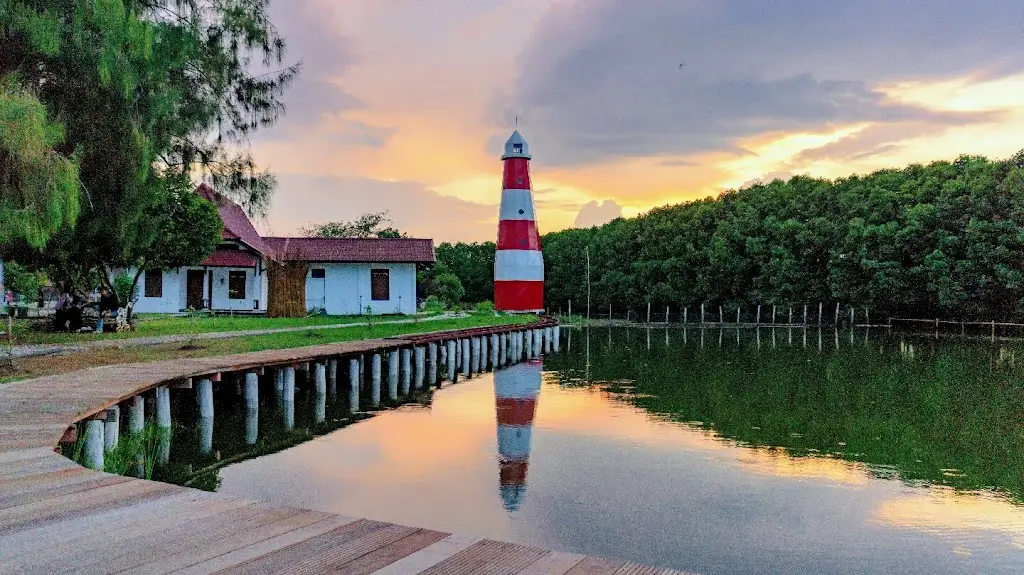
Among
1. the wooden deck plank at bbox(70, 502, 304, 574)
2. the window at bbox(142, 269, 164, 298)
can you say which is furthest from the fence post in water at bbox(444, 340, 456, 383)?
the wooden deck plank at bbox(70, 502, 304, 574)

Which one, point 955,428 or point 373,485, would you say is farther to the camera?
point 955,428

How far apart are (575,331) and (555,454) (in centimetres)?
3435

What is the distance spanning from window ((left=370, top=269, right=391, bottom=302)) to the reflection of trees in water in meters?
7.72

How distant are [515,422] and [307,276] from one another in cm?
1977

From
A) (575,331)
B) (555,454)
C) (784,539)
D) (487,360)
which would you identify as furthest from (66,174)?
(575,331)

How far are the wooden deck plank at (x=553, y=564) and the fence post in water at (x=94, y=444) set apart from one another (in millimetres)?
5799

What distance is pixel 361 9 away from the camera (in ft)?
58.2

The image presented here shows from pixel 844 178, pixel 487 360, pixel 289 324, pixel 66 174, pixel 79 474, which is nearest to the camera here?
pixel 79 474

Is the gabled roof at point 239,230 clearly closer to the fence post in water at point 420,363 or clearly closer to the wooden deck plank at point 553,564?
the fence post in water at point 420,363

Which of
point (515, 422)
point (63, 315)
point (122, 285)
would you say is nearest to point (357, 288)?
point (122, 285)

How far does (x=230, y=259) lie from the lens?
99.0 feet

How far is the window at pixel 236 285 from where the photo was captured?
30797 mm

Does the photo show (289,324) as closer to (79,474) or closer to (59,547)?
(79,474)

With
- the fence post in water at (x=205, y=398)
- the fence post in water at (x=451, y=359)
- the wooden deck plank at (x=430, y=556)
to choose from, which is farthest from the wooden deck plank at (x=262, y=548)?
the fence post in water at (x=451, y=359)
